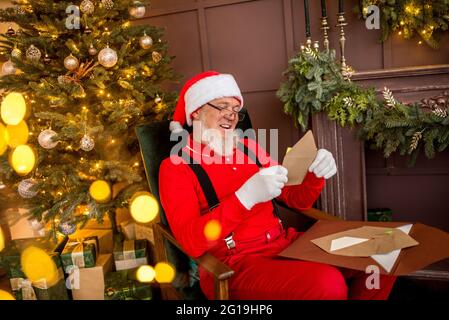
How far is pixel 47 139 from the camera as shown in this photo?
2.08m

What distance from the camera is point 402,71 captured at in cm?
221

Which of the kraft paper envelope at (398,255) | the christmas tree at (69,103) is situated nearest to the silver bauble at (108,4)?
the christmas tree at (69,103)

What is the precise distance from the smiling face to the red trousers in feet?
1.76

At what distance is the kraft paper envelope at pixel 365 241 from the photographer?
1.36 metres

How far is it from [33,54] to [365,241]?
1.94 m

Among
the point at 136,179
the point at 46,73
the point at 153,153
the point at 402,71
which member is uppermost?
the point at 46,73

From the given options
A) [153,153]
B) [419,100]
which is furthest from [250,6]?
[153,153]

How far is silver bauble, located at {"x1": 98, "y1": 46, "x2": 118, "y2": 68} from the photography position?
215 cm

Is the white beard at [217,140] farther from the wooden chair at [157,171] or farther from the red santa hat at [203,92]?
the wooden chair at [157,171]

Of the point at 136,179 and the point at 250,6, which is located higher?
the point at 250,6

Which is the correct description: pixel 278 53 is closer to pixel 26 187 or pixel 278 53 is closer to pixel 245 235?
pixel 245 235

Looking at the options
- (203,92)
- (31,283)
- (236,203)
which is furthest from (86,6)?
(31,283)

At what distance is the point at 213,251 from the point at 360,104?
4.02ft

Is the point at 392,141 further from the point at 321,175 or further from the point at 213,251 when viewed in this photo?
the point at 213,251
